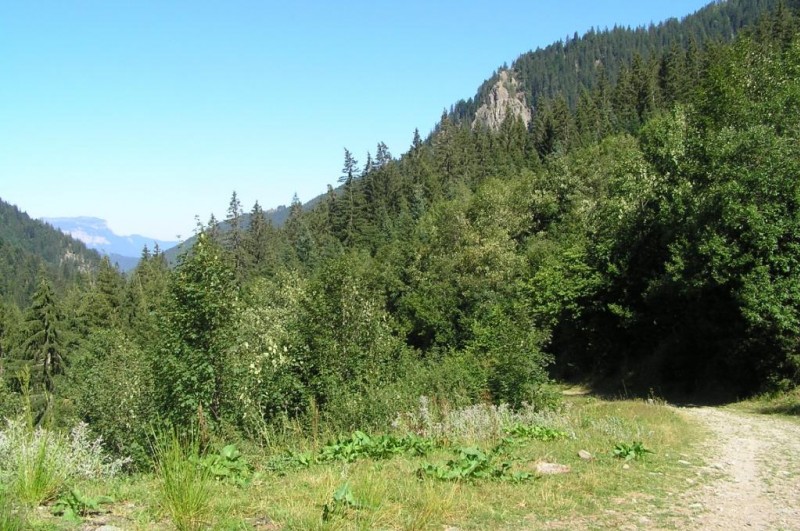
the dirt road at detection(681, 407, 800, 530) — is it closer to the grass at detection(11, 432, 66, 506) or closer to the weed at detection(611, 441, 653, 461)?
the weed at detection(611, 441, 653, 461)

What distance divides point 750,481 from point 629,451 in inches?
60.8

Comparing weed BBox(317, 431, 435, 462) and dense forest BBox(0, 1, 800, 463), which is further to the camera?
dense forest BBox(0, 1, 800, 463)

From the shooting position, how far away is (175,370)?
13734 millimetres

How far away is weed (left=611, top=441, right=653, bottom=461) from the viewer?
25.1ft

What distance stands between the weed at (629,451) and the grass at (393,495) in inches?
3.3

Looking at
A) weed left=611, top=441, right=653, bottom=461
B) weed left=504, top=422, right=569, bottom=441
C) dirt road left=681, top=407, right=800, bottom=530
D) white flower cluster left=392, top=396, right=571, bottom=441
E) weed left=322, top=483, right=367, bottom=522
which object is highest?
weed left=322, top=483, right=367, bottom=522

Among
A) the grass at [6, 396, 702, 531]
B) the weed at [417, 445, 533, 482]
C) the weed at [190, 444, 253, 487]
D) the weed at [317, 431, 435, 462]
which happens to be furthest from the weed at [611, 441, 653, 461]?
the weed at [190, 444, 253, 487]

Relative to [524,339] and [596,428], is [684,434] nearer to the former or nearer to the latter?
[596,428]

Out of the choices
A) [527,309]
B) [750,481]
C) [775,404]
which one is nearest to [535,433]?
[750,481]

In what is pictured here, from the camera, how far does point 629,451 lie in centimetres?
775

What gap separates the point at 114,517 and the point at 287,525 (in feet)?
4.91

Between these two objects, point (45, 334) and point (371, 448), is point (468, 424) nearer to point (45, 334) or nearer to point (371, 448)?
point (371, 448)

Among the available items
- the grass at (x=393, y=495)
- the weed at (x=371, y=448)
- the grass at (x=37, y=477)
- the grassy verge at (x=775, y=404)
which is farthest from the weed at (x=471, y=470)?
the grassy verge at (x=775, y=404)

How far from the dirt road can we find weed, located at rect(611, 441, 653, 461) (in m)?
0.87
